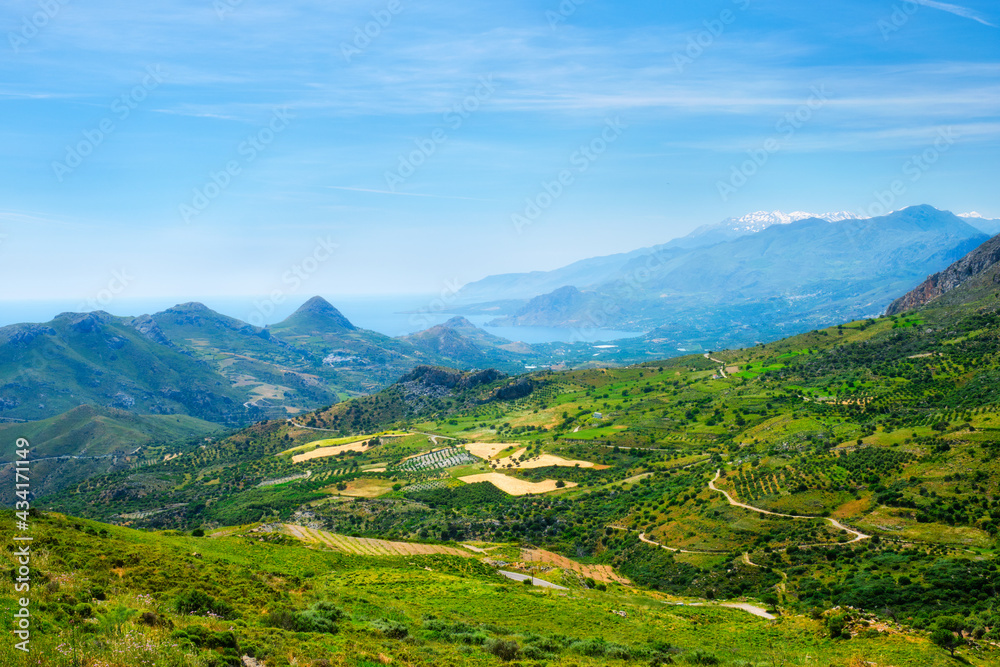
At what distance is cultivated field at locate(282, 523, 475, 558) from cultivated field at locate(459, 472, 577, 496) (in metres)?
41.6

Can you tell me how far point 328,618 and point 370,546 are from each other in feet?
108

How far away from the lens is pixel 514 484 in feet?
342

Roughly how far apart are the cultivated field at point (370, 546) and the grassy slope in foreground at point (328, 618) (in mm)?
10939

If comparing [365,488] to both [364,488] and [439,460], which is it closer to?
[364,488]

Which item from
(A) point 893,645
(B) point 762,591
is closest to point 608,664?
(A) point 893,645

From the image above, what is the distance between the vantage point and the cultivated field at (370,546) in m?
54.5

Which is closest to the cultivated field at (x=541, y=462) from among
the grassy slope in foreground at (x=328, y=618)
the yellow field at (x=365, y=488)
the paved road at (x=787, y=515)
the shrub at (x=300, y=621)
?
the yellow field at (x=365, y=488)

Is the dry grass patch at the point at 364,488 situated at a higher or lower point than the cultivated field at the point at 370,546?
lower

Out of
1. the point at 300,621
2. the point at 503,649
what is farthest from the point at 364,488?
the point at 503,649

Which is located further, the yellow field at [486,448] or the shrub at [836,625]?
the yellow field at [486,448]

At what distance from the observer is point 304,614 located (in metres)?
24.7

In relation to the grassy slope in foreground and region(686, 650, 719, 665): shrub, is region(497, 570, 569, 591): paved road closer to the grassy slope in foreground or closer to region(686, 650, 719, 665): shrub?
the grassy slope in foreground

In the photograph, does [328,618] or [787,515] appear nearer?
[328,618]

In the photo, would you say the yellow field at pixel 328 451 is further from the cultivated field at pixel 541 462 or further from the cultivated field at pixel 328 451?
the cultivated field at pixel 541 462
